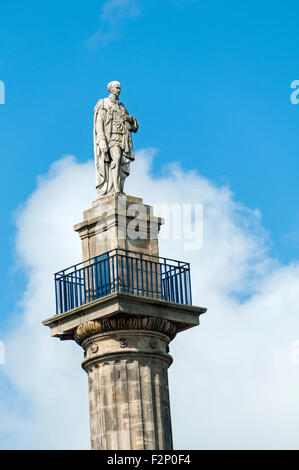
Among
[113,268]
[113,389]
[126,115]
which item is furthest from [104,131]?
[113,389]

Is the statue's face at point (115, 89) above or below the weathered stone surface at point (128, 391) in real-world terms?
above

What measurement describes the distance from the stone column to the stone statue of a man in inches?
183

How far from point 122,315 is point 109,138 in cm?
615

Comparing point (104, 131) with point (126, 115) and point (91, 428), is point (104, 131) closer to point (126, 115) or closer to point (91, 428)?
point (126, 115)

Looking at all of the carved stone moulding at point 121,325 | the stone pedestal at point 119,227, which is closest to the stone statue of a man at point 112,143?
the stone pedestal at point 119,227

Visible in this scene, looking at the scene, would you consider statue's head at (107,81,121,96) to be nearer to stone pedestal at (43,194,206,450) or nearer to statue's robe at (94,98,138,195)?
statue's robe at (94,98,138,195)

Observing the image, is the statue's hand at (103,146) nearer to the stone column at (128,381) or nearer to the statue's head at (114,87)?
the statue's head at (114,87)

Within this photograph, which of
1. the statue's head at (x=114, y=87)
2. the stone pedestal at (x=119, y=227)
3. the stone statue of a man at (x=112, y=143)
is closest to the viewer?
the stone pedestal at (x=119, y=227)

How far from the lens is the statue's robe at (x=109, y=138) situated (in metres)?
56.4

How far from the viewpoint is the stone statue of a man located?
5631cm

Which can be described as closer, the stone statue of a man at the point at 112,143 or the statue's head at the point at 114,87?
the stone statue of a man at the point at 112,143

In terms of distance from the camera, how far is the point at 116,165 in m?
56.3

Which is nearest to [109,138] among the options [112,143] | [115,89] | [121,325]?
[112,143]
